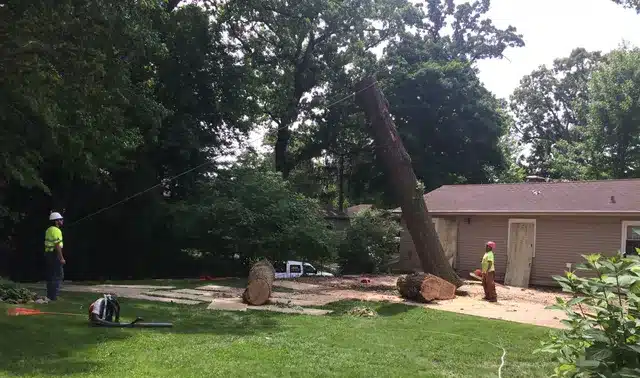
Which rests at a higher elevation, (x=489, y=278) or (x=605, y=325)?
(x=605, y=325)

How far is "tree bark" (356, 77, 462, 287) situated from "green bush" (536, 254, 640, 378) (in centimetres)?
1176

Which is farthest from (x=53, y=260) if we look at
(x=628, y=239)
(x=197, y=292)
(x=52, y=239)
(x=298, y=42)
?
(x=298, y=42)

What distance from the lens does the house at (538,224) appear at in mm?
17469

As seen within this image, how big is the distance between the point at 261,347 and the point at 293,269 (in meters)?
14.1

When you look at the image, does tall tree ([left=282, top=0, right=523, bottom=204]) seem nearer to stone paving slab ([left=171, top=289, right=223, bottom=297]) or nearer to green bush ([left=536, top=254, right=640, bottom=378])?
stone paving slab ([left=171, top=289, right=223, bottom=297])

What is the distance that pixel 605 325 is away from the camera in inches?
128

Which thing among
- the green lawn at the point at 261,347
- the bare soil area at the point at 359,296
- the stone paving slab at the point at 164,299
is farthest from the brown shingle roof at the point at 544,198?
the stone paving slab at the point at 164,299

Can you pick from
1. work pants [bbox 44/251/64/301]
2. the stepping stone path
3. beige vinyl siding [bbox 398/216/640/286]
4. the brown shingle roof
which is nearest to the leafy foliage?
the stepping stone path

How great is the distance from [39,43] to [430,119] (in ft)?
89.1

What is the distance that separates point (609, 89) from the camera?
105 ft

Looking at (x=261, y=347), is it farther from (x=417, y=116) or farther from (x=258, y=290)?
(x=417, y=116)

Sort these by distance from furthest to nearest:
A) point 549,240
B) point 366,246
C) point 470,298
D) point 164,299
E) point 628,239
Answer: point 366,246, point 549,240, point 628,239, point 470,298, point 164,299

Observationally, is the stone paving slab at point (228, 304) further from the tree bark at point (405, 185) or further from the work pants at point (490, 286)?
the work pants at point (490, 286)

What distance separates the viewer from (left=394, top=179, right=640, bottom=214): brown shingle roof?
58.4 feet
